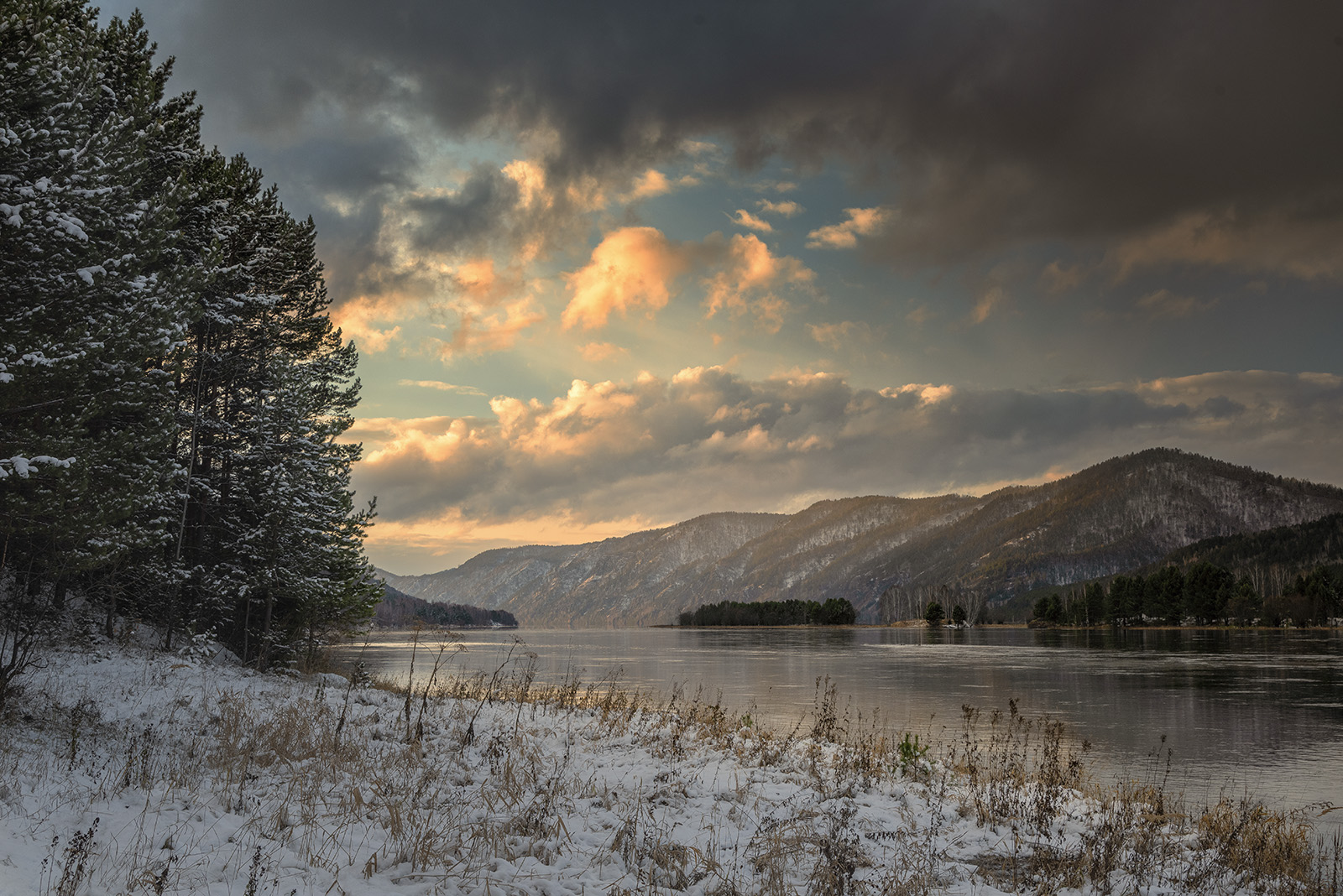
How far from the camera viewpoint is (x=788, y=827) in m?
9.88

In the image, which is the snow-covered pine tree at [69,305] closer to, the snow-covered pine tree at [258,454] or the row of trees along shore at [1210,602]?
the snow-covered pine tree at [258,454]

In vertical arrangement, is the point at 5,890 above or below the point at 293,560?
below

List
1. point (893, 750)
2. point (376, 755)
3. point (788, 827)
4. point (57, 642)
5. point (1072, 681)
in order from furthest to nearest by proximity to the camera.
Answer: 1. point (1072, 681)
2. point (57, 642)
3. point (893, 750)
4. point (376, 755)
5. point (788, 827)

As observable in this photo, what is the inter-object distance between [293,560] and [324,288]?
41.7 feet

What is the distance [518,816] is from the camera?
9.25 meters

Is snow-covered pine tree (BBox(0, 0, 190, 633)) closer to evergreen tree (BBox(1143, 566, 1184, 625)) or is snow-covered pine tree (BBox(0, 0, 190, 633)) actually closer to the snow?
the snow

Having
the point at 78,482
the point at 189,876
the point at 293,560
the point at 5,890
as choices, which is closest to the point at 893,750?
the point at 189,876

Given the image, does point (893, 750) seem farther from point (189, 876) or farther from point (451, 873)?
point (189, 876)

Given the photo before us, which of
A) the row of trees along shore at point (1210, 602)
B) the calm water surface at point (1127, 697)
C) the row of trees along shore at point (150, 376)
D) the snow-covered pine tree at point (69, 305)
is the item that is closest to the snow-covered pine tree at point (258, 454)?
the row of trees along shore at point (150, 376)

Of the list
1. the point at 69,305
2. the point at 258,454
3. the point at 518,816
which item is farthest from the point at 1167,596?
the point at 69,305

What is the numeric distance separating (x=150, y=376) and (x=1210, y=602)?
554ft

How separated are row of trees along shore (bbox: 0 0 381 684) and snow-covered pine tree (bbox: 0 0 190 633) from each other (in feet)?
0.18

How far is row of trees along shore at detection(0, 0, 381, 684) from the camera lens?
46.1ft

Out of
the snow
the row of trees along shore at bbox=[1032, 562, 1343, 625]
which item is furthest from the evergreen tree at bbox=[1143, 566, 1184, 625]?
the snow
